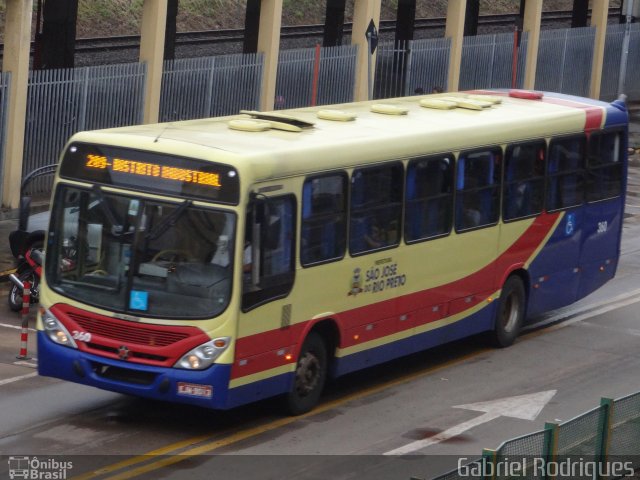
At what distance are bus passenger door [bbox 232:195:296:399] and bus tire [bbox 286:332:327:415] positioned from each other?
0.30 m

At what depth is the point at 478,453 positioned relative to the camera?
1243 centimetres

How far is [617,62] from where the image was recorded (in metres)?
42.5

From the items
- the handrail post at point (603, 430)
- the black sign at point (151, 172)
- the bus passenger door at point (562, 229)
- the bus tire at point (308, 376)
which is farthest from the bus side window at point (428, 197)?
the handrail post at point (603, 430)

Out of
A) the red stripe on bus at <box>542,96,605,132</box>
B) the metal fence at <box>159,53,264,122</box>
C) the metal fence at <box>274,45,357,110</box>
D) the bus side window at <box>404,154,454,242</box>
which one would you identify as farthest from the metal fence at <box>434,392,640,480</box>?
the metal fence at <box>274,45,357,110</box>

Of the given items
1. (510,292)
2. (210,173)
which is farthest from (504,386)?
(210,173)

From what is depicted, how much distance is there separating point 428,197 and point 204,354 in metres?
3.82

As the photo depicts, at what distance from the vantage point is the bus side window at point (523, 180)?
1620 cm

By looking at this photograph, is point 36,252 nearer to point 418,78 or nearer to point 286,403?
point 286,403

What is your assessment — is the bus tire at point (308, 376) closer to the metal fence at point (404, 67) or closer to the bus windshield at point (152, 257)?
the bus windshield at point (152, 257)

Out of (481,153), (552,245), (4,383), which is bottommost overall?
(4,383)

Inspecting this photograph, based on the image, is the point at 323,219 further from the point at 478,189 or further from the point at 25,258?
the point at 25,258

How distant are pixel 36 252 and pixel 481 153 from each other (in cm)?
553

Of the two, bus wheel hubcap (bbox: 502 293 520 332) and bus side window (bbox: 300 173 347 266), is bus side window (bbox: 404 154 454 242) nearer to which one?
bus side window (bbox: 300 173 347 266)

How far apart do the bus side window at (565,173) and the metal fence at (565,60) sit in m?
20.6
